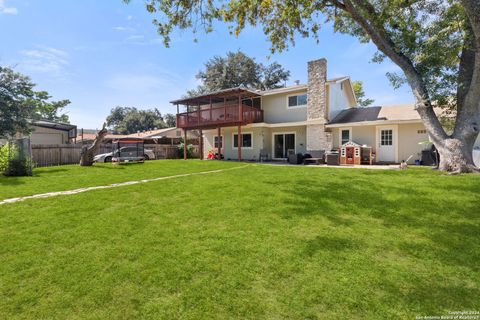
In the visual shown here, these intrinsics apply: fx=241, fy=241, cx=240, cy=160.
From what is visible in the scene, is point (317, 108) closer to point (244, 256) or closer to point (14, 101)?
point (244, 256)

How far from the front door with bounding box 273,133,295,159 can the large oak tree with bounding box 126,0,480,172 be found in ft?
26.5

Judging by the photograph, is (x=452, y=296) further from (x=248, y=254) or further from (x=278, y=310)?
(x=248, y=254)

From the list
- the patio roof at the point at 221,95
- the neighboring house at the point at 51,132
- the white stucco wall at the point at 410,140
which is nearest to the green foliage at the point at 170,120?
the neighboring house at the point at 51,132

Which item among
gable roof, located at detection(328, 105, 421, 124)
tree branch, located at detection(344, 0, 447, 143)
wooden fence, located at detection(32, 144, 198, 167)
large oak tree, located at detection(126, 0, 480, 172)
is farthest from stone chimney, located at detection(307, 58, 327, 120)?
wooden fence, located at detection(32, 144, 198, 167)

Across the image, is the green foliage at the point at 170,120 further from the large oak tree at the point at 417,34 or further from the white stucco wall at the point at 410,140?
the white stucco wall at the point at 410,140

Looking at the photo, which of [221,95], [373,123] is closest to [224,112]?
[221,95]

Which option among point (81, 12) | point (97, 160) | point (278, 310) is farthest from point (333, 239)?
point (97, 160)

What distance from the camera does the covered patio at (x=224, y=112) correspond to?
664 inches

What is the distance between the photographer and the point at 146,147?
21.3 m

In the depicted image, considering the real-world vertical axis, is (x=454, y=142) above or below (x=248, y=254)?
above

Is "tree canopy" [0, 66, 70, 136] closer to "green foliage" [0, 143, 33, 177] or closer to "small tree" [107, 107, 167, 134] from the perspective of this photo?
"green foliage" [0, 143, 33, 177]

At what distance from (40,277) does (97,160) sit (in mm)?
17047

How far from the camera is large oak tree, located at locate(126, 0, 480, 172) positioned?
7.96 meters

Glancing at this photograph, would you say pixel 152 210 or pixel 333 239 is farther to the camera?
pixel 152 210
